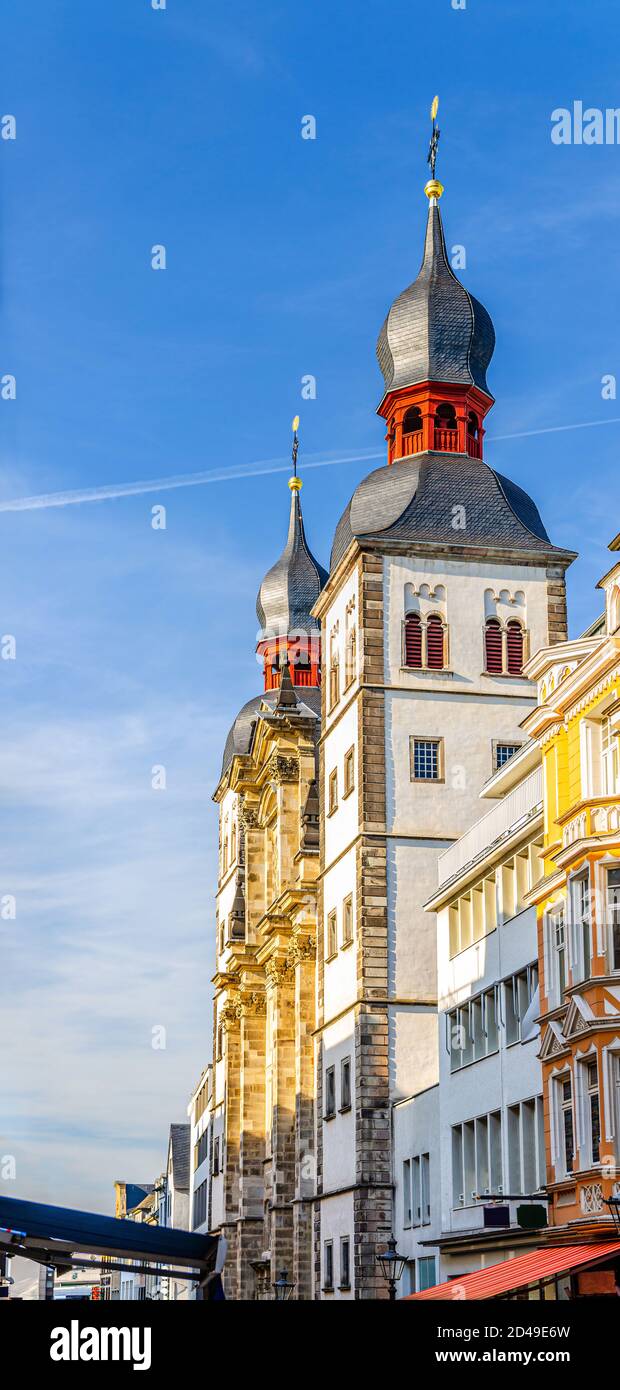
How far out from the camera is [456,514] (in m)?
61.3

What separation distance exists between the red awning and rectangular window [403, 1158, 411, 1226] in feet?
45.1

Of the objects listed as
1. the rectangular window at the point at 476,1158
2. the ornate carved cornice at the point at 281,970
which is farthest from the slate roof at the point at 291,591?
the rectangular window at the point at 476,1158

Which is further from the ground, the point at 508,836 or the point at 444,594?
the point at 444,594

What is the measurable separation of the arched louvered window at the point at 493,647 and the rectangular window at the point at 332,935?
29.4 feet

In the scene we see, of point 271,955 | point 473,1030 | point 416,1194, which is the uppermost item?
point 271,955

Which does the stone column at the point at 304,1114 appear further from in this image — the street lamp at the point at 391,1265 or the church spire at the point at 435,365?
the church spire at the point at 435,365

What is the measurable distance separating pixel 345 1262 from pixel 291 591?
45561 mm

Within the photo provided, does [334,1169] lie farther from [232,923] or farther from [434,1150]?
[232,923]

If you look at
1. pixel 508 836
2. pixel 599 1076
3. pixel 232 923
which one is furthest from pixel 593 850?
pixel 232 923

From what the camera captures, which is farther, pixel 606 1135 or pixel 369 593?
pixel 369 593

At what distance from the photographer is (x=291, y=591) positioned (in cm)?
9662

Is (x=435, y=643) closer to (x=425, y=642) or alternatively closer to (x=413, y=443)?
(x=425, y=642)

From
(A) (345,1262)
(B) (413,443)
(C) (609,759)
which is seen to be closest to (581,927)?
(C) (609,759)

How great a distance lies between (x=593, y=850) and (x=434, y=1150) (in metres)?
16.6
